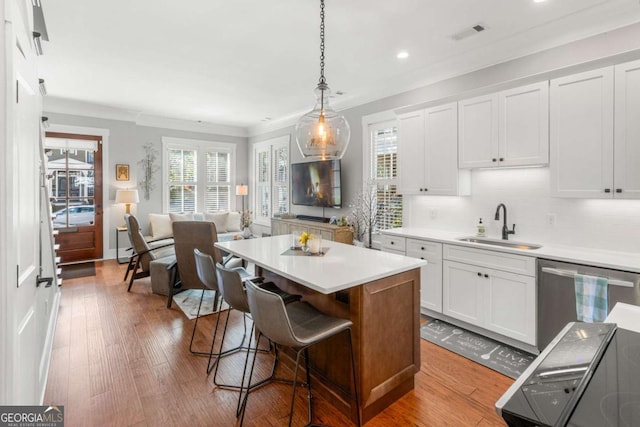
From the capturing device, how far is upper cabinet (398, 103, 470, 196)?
3580 mm

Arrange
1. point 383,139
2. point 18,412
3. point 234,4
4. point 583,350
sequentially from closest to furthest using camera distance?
point 583,350
point 18,412
point 234,4
point 383,139

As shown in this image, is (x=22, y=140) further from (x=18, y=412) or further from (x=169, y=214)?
(x=169, y=214)

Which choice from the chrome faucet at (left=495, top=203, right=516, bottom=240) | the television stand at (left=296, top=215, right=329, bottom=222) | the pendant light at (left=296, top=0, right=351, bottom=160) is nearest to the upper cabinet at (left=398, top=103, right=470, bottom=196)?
the chrome faucet at (left=495, top=203, right=516, bottom=240)

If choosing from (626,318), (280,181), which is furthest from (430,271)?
(280,181)

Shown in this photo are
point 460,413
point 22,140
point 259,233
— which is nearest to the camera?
point 22,140

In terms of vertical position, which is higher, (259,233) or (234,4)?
(234,4)

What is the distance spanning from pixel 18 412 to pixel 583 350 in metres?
2.11

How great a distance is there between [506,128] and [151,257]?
4724mm

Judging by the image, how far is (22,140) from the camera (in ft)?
4.98

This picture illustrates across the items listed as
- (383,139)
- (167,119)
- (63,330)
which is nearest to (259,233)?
(167,119)

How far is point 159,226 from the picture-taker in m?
6.60

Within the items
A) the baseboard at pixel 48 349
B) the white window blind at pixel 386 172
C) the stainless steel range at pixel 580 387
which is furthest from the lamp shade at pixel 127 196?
the stainless steel range at pixel 580 387

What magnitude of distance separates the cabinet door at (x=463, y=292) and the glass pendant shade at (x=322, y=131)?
5.77ft

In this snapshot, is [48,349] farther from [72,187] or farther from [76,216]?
[72,187]
